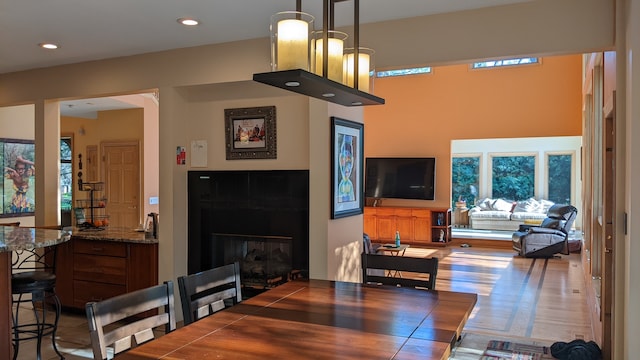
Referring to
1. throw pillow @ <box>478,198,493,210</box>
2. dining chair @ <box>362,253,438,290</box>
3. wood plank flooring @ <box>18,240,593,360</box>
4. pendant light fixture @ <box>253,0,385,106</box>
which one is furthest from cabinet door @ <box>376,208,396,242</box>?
pendant light fixture @ <box>253,0,385,106</box>

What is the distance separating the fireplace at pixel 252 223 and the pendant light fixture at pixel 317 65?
1.90 m

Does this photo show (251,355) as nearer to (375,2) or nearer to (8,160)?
(375,2)

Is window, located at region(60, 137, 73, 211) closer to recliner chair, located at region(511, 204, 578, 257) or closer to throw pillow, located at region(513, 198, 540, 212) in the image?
recliner chair, located at region(511, 204, 578, 257)

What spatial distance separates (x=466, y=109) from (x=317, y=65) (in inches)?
372

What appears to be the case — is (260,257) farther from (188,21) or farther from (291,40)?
(291,40)

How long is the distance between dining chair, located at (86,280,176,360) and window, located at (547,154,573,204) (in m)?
12.2

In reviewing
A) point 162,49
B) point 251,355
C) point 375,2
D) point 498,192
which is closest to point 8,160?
point 162,49

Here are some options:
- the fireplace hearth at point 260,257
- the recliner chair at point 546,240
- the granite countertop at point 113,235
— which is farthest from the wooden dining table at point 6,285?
the recliner chair at point 546,240

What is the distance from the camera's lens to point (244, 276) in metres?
4.57

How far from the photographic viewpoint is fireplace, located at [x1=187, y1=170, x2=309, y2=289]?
4.17 meters

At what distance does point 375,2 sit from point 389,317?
6.75 feet

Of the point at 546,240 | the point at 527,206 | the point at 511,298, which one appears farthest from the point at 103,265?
the point at 527,206

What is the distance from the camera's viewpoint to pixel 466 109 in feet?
35.6

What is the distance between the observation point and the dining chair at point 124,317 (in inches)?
66.5
